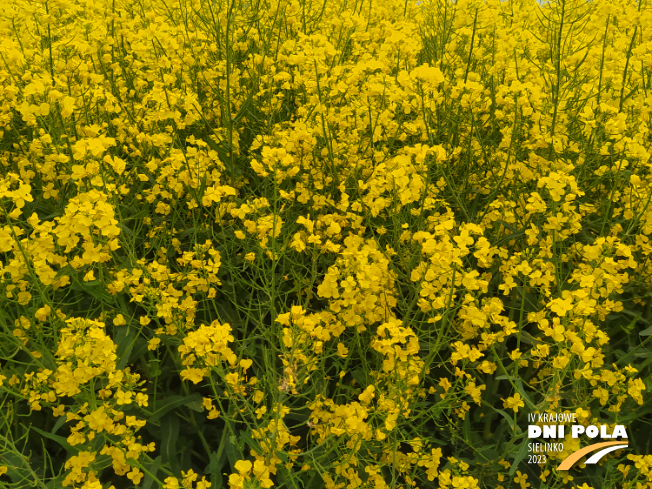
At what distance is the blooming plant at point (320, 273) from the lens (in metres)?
2.24

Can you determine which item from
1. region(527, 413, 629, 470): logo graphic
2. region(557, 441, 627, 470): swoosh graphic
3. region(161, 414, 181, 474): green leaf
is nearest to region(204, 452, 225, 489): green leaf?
region(161, 414, 181, 474): green leaf

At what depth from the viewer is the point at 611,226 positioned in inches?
120

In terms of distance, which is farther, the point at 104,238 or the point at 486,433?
the point at 486,433

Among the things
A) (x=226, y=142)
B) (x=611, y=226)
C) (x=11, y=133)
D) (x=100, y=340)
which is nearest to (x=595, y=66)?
(x=611, y=226)

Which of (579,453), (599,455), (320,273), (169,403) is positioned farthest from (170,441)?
(599,455)

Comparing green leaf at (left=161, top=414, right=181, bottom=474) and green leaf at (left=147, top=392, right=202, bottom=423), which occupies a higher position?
green leaf at (left=147, top=392, right=202, bottom=423)

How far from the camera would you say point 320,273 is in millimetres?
2676

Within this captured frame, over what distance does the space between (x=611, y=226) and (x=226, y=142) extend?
2.28 meters

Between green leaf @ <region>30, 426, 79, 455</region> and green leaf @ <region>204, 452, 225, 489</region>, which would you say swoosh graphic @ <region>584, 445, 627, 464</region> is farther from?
green leaf @ <region>30, 426, 79, 455</region>

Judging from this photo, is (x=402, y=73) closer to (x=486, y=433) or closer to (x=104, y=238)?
(x=104, y=238)

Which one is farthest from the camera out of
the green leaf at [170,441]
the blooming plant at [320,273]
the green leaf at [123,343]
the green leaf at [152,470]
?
the green leaf at [170,441]

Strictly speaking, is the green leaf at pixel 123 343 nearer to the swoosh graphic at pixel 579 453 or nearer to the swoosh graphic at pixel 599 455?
the swoosh graphic at pixel 579 453

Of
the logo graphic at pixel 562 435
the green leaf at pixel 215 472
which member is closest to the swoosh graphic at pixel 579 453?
the logo graphic at pixel 562 435

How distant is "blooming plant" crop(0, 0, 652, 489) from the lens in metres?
2.24
